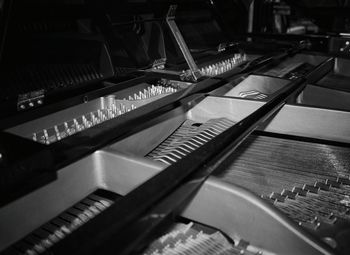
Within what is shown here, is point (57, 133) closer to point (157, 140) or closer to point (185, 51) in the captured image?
point (157, 140)

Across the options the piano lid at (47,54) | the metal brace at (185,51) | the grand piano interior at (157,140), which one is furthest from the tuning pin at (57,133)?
the metal brace at (185,51)

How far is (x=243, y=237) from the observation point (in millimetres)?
1101

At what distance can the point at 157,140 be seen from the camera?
171 cm

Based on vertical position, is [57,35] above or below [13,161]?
above

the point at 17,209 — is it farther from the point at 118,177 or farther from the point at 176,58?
the point at 176,58

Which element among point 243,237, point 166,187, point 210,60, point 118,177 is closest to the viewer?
point 166,187

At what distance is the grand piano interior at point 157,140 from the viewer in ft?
3.38

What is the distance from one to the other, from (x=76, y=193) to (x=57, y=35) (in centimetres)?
124

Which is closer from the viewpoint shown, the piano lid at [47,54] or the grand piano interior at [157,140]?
the grand piano interior at [157,140]

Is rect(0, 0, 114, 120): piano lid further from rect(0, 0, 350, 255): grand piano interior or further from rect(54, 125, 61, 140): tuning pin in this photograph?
rect(54, 125, 61, 140): tuning pin

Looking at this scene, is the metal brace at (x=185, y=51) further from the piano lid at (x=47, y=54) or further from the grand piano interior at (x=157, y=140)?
the piano lid at (x=47, y=54)

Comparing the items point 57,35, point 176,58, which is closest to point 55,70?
point 57,35

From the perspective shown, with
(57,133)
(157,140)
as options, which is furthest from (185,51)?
(57,133)

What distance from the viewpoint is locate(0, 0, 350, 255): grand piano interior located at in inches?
40.6
